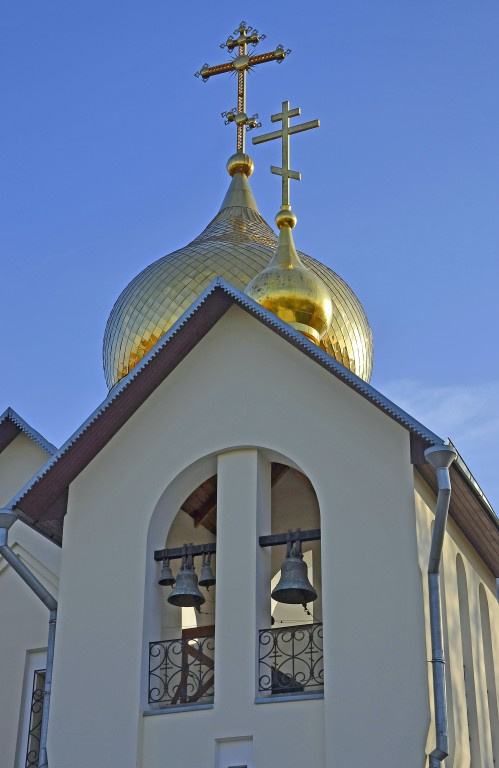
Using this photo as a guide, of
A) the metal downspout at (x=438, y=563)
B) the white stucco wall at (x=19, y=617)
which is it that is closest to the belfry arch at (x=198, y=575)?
the metal downspout at (x=438, y=563)

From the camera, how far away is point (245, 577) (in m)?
10.6

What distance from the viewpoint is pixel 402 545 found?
396 inches

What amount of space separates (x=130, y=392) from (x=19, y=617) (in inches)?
99.9

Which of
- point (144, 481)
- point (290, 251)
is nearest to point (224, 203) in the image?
point (290, 251)

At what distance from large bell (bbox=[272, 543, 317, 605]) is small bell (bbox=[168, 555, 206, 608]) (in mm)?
604

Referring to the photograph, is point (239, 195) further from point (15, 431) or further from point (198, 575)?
point (198, 575)

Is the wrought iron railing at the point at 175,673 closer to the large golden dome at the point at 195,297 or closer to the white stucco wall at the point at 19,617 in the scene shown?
the white stucco wall at the point at 19,617

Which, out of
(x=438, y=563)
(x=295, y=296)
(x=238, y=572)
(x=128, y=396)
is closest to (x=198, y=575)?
(x=238, y=572)

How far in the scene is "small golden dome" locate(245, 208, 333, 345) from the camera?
13.5 meters

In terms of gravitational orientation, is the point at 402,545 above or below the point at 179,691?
above

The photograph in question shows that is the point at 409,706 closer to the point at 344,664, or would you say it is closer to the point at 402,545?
the point at 344,664

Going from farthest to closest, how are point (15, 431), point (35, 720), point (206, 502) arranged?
point (15, 431), point (206, 502), point (35, 720)

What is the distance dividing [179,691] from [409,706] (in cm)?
189

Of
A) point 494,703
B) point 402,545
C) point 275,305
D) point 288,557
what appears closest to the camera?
point 402,545
